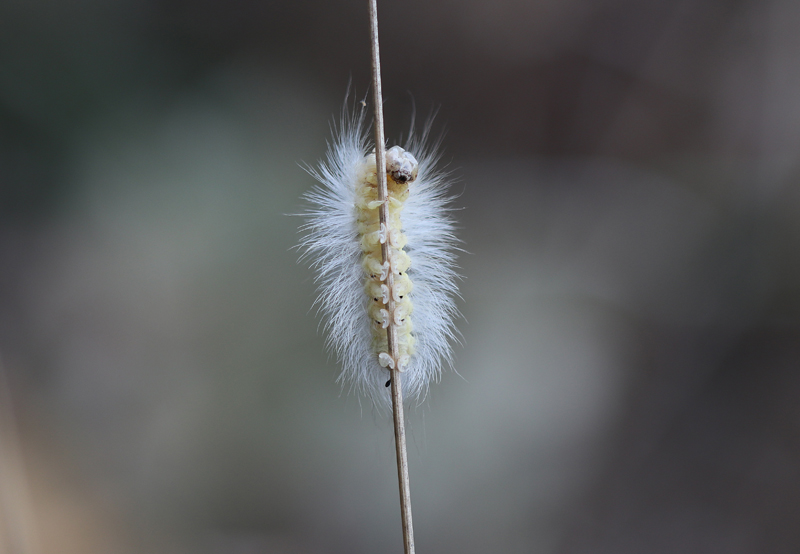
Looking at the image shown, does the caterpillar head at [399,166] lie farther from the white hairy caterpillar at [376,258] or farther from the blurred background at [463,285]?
the blurred background at [463,285]

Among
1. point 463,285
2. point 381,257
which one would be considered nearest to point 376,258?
point 381,257

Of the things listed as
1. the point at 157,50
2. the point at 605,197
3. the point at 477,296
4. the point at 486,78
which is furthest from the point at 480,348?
the point at 157,50

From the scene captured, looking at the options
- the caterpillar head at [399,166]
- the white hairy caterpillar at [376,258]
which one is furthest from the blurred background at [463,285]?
the caterpillar head at [399,166]

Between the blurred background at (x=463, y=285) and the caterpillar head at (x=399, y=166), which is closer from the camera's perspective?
the caterpillar head at (x=399, y=166)

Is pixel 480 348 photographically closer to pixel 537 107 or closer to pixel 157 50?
pixel 537 107

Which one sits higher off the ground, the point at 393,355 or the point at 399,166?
the point at 399,166

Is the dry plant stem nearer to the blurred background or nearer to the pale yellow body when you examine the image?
the pale yellow body

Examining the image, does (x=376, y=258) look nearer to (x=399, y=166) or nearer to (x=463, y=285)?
(x=399, y=166)
